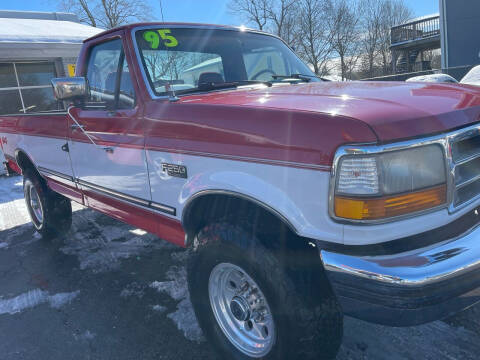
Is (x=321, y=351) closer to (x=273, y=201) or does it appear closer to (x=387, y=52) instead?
(x=273, y=201)

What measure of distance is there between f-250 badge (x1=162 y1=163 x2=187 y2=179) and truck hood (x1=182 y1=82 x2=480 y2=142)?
41 centimetres

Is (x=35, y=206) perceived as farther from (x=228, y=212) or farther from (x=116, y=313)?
(x=228, y=212)

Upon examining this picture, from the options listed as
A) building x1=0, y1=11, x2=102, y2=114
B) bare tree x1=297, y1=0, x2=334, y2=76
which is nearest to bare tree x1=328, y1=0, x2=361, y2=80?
bare tree x1=297, y1=0, x2=334, y2=76

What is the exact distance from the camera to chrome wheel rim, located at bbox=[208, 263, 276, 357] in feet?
6.93

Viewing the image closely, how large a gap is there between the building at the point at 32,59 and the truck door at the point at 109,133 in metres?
8.73

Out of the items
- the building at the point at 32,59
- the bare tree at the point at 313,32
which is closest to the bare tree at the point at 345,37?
the bare tree at the point at 313,32

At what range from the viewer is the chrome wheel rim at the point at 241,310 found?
2.11 metres

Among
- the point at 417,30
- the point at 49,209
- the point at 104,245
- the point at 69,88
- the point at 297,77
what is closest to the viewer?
the point at 69,88

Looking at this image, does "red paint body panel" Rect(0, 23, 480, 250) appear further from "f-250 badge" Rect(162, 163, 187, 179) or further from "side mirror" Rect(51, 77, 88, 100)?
"side mirror" Rect(51, 77, 88, 100)

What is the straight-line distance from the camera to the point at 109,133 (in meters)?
2.93

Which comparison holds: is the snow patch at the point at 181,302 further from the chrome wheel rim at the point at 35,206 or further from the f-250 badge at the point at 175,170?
the chrome wheel rim at the point at 35,206

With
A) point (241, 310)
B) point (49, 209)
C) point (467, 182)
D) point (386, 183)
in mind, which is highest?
point (386, 183)

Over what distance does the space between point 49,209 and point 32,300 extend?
4.93ft

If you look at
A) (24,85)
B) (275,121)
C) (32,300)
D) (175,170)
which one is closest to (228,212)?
(175,170)
